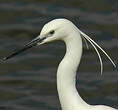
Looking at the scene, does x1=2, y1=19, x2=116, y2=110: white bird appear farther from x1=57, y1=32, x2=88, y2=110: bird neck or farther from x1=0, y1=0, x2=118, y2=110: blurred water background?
x1=0, y1=0, x2=118, y2=110: blurred water background

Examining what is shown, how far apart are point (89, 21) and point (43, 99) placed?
7.38ft

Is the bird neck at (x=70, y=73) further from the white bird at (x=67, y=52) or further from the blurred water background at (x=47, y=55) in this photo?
the blurred water background at (x=47, y=55)

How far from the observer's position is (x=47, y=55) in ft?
34.2

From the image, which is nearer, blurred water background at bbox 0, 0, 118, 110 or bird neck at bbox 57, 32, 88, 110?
bird neck at bbox 57, 32, 88, 110

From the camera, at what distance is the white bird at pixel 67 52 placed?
657 centimetres

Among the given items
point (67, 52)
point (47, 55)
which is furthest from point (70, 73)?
point (47, 55)

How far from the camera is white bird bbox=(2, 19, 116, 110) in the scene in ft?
21.5

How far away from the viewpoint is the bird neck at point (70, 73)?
21.9 ft

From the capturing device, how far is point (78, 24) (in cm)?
1113

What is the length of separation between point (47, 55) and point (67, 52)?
3.67 metres

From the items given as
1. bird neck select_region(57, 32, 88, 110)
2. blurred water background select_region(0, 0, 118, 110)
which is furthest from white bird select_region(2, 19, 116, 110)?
blurred water background select_region(0, 0, 118, 110)

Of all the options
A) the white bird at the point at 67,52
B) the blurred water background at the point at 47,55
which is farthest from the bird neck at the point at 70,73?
the blurred water background at the point at 47,55

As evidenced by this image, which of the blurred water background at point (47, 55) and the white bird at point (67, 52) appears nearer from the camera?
the white bird at point (67, 52)

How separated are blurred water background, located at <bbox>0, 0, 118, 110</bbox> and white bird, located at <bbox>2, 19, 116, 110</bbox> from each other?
2.20 m
